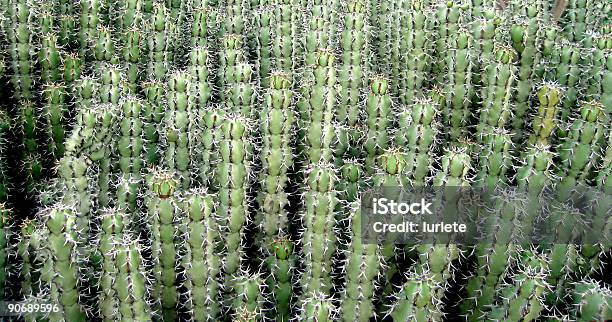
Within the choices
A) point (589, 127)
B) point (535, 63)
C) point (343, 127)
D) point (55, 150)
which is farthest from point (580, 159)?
point (55, 150)

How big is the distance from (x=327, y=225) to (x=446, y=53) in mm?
1894

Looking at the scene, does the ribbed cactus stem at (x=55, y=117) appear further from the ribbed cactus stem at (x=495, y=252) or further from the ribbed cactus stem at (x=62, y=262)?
the ribbed cactus stem at (x=495, y=252)

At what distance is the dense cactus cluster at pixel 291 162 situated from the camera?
2562 mm

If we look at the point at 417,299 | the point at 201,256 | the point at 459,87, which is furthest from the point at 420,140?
the point at 201,256

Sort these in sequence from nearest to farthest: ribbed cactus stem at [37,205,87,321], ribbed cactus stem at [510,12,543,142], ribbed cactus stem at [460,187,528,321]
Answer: ribbed cactus stem at [37,205,87,321], ribbed cactus stem at [460,187,528,321], ribbed cactus stem at [510,12,543,142]

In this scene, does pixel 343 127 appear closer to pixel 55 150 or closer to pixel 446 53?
pixel 446 53

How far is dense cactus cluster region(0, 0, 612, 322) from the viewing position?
2.56 meters

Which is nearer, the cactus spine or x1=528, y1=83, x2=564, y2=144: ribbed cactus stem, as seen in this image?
the cactus spine

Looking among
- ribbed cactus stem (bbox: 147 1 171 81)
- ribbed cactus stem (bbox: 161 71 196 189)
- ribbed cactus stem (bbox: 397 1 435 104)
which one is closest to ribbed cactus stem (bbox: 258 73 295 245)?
ribbed cactus stem (bbox: 161 71 196 189)

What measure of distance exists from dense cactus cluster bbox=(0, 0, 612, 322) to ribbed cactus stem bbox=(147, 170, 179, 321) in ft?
0.03

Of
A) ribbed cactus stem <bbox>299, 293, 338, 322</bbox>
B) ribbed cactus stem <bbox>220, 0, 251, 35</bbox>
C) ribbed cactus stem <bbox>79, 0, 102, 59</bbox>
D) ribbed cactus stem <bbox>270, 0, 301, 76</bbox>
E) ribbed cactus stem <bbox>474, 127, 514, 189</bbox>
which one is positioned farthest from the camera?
ribbed cactus stem <bbox>220, 0, 251, 35</bbox>

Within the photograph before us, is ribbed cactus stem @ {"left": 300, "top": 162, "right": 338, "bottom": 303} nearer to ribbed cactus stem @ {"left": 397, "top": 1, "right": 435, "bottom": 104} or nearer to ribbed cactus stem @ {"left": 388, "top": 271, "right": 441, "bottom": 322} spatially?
ribbed cactus stem @ {"left": 388, "top": 271, "right": 441, "bottom": 322}

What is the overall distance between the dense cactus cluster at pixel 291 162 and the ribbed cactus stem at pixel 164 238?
1cm

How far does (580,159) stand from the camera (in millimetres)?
3102
